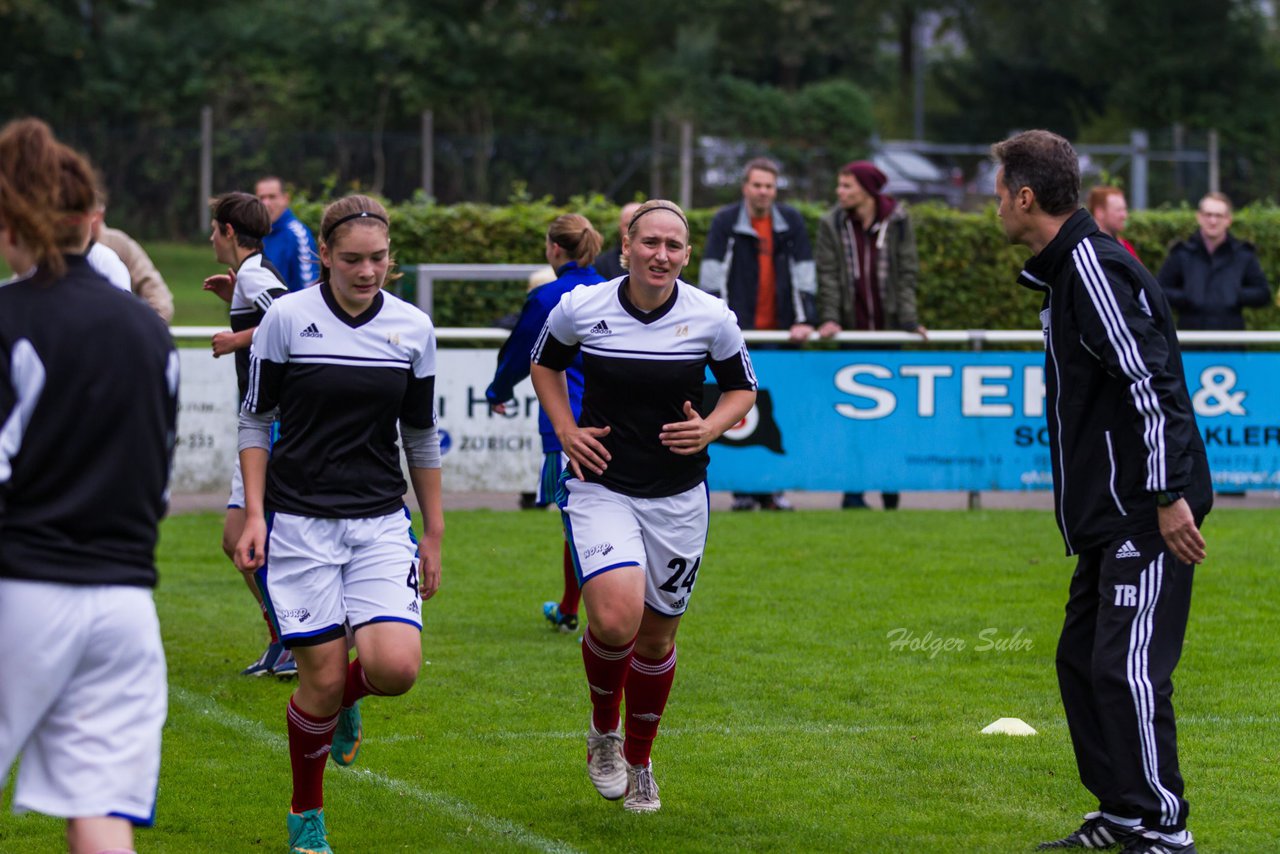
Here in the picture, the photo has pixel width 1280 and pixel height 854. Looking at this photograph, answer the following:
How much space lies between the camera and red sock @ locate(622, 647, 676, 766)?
19.8 feet

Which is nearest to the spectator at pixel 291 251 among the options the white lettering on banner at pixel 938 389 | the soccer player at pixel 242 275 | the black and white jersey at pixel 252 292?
the soccer player at pixel 242 275

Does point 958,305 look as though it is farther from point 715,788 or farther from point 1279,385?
point 715,788

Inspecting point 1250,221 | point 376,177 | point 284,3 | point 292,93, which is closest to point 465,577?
point 1250,221

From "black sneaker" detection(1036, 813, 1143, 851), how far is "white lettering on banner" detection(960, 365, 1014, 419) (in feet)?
26.8

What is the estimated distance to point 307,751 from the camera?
5.36m

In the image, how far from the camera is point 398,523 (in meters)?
5.42

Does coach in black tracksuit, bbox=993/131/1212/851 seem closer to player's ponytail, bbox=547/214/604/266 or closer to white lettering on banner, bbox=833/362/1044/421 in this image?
player's ponytail, bbox=547/214/604/266

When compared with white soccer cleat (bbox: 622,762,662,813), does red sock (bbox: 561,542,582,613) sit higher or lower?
higher

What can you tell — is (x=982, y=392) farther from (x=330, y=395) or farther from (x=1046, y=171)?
(x=330, y=395)

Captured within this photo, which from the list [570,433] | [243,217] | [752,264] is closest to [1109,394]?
[570,433]

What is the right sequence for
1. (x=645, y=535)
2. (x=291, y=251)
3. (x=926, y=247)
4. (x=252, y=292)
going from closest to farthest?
1. (x=645, y=535)
2. (x=252, y=292)
3. (x=291, y=251)
4. (x=926, y=247)

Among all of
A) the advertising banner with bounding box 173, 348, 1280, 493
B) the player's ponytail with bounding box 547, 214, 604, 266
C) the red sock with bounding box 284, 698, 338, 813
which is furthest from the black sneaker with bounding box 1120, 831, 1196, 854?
the advertising banner with bounding box 173, 348, 1280, 493

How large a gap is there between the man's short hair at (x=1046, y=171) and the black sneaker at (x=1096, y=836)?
6.06 ft

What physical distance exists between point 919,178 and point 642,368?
96.6 feet
